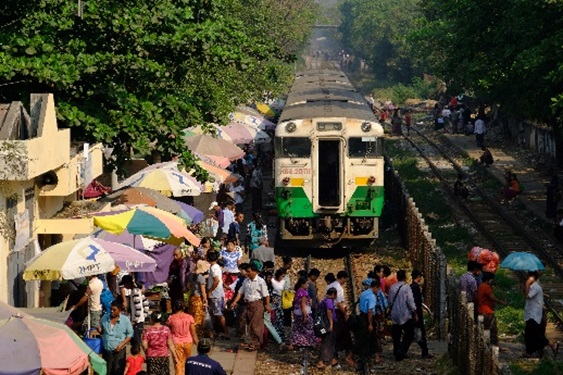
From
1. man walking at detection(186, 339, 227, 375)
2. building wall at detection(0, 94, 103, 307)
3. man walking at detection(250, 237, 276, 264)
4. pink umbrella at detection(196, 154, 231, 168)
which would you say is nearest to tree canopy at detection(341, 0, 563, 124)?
pink umbrella at detection(196, 154, 231, 168)

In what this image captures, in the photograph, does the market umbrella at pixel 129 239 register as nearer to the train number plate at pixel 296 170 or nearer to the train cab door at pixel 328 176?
the train number plate at pixel 296 170

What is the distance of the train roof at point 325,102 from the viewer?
91.2 feet

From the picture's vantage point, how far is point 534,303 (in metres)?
17.9

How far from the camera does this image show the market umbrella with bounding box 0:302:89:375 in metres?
12.4

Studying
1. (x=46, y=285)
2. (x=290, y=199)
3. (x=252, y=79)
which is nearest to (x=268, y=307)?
(x=46, y=285)

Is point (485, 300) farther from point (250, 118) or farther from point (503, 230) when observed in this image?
point (250, 118)

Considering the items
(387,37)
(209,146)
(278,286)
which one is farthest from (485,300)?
(387,37)

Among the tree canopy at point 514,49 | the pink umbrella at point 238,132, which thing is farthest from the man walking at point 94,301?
the pink umbrella at point 238,132

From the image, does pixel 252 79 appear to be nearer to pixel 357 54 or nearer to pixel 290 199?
pixel 290 199

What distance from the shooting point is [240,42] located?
22.2m

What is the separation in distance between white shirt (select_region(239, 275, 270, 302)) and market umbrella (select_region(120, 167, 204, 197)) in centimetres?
451

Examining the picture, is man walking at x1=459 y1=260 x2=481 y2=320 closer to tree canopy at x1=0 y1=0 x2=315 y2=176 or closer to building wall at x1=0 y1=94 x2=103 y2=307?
tree canopy at x1=0 y1=0 x2=315 y2=176

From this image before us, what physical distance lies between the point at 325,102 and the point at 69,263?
14.9 m

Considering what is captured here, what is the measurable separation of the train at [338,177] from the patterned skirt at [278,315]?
743cm
